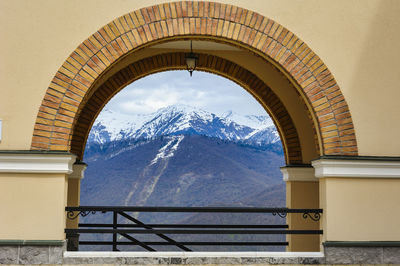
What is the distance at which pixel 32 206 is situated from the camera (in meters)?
→ 6.32

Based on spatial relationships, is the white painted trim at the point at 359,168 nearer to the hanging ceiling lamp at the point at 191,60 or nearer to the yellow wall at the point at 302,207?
the yellow wall at the point at 302,207

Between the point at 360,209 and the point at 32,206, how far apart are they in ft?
14.8

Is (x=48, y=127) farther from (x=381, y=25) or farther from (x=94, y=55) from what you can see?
(x=381, y=25)

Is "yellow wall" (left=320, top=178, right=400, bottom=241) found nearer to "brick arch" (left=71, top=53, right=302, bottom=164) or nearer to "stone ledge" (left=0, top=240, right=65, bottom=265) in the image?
"brick arch" (left=71, top=53, right=302, bottom=164)

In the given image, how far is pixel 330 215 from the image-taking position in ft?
21.7

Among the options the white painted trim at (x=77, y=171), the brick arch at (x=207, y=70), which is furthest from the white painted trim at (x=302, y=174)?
the white painted trim at (x=77, y=171)

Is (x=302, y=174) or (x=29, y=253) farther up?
(x=302, y=174)

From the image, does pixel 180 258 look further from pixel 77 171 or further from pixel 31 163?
pixel 77 171

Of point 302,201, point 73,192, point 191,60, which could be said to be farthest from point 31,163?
point 302,201

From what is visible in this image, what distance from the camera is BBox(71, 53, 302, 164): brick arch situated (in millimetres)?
9375

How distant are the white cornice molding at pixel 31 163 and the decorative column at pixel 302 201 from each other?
15.4 feet

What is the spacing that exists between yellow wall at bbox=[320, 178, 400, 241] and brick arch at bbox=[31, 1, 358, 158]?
19.6 inches

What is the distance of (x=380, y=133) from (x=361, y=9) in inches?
72.9

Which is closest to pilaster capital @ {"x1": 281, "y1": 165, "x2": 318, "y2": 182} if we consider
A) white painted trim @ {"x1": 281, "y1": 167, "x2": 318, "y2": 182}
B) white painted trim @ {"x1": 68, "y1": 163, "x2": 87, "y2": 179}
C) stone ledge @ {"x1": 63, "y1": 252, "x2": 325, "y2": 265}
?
white painted trim @ {"x1": 281, "y1": 167, "x2": 318, "y2": 182}
